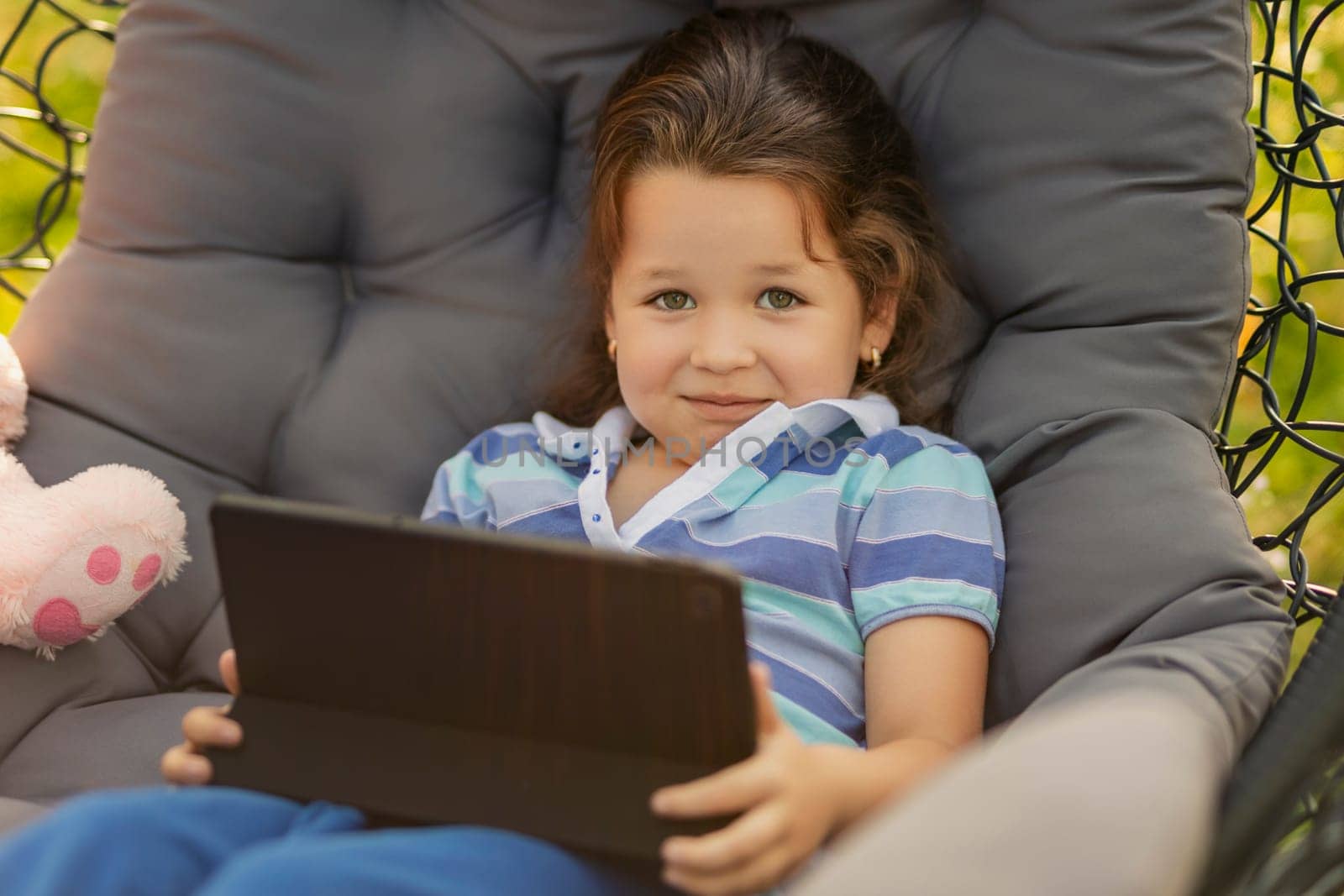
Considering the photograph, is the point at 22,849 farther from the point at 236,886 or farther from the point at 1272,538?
the point at 1272,538

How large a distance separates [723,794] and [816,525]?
387 millimetres


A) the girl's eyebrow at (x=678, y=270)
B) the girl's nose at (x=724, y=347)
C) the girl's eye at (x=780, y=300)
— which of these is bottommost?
the girl's nose at (x=724, y=347)

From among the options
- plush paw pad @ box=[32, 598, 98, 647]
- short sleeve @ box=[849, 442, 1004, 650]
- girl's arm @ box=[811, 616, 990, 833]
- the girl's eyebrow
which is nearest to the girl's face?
the girl's eyebrow

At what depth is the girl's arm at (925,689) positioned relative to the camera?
3.02 ft

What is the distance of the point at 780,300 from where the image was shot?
1.11 meters

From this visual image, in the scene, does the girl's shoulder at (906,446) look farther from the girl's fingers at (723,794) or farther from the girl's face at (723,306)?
the girl's fingers at (723,794)

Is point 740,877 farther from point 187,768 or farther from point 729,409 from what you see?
point 729,409

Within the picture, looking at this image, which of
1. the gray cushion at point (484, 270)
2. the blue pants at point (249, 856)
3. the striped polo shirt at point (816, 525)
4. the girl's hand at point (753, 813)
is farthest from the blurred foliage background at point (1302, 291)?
the girl's hand at point (753, 813)

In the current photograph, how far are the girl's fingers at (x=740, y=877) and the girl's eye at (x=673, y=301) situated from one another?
1.75 feet

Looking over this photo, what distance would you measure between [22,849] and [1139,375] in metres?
0.91

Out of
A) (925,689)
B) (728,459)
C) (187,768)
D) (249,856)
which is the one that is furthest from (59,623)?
(925,689)

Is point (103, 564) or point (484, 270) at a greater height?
point (484, 270)

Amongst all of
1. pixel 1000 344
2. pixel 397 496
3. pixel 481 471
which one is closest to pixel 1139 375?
pixel 1000 344

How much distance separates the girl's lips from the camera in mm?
1122
